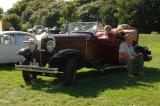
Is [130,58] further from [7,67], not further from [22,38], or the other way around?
[22,38]

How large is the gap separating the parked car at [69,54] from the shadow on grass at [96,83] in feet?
1.02

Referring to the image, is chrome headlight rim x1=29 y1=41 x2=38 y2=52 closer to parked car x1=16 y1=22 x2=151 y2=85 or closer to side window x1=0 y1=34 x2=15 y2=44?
parked car x1=16 y1=22 x2=151 y2=85

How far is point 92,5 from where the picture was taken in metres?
81.9

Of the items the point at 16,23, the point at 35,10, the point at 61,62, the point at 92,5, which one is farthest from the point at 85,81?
the point at 35,10

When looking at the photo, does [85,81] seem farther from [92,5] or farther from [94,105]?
[92,5]

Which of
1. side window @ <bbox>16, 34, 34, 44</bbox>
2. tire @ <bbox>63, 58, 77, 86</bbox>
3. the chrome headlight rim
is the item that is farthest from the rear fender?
side window @ <bbox>16, 34, 34, 44</bbox>

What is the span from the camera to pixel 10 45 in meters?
16.8

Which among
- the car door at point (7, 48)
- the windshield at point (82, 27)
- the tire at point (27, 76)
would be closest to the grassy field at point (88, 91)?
the tire at point (27, 76)

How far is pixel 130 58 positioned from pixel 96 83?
155cm

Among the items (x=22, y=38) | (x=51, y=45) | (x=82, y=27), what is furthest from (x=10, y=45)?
(x=51, y=45)

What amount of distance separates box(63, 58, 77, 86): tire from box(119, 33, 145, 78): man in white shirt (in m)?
1.87

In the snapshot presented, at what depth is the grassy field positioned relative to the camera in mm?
9594

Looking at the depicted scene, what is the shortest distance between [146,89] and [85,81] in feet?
7.48

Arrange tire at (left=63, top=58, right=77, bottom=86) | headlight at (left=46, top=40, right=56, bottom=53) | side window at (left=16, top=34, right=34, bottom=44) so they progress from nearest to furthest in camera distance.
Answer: tire at (left=63, top=58, right=77, bottom=86) < headlight at (left=46, top=40, right=56, bottom=53) < side window at (left=16, top=34, right=34, bottom=44)
